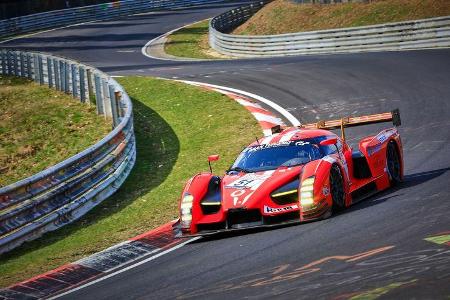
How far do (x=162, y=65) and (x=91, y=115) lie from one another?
12.7 meters

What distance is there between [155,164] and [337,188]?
7.09 metres

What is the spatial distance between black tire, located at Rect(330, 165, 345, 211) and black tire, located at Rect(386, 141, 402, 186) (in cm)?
174

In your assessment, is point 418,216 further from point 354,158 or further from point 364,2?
point 364,2

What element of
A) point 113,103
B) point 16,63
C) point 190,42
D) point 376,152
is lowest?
point 190,42

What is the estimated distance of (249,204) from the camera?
1231 centimetres

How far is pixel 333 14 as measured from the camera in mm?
41562

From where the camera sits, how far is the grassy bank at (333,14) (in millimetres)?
36984

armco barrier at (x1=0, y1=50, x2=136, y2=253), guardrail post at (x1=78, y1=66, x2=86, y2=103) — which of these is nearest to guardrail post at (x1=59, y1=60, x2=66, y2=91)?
guardrail post at (x1=78, y1=66, x2=86, y2=103)

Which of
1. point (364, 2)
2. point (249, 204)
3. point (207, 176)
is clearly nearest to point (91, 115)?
point (207, 176)

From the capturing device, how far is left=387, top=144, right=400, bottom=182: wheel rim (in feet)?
48.1

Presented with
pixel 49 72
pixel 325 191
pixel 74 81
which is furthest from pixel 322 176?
pixel 49 72

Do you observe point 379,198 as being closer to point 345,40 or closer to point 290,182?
point 290,182

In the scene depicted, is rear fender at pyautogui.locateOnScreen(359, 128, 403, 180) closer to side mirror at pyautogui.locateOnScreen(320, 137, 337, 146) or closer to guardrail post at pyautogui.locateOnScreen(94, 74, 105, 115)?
side mirror at pyautogui.locateOnScreen(320, 137, 337, 146)

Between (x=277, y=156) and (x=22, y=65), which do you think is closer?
(x=277, y=156)
